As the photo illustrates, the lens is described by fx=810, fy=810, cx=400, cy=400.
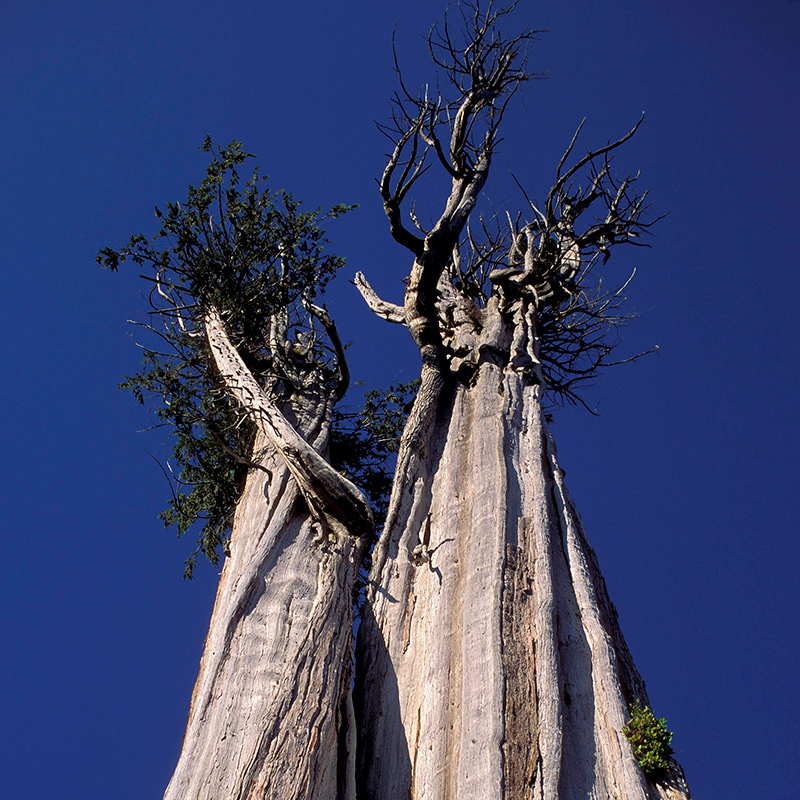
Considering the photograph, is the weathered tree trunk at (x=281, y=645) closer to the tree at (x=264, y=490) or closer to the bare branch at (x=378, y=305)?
the tree at (x=264, y=490)

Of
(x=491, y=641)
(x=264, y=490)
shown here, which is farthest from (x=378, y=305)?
(x=491, y=641)

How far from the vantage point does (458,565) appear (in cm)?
466

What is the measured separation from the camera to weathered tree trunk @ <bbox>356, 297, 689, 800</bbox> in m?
3.47

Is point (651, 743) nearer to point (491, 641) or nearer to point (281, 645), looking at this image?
point (491, 641)

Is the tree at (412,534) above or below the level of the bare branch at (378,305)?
below

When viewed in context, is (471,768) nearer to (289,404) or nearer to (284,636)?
(284,636)

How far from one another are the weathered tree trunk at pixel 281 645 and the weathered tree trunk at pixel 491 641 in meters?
0.25

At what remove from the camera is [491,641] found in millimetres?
3932

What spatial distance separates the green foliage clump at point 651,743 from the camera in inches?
136

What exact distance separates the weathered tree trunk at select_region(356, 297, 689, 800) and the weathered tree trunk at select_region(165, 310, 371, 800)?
0.25m

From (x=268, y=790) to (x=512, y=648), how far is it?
4.23 ft

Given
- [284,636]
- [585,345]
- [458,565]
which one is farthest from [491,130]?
[284,636]

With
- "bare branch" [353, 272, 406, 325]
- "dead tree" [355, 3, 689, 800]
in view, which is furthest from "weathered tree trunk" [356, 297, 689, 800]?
"bare branch" [353, 272, 406, 325]

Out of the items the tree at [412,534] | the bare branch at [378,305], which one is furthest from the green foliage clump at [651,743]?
the bare branch at [378,305]
